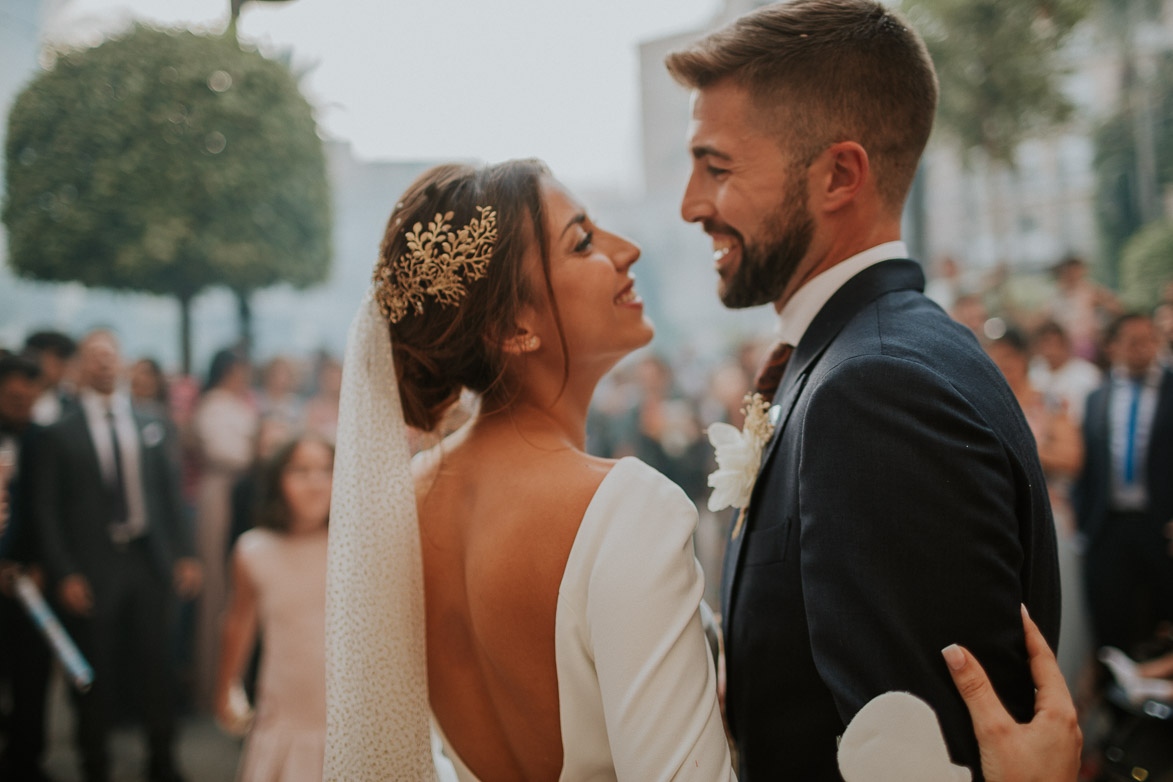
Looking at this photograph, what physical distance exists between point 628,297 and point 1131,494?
333 cm

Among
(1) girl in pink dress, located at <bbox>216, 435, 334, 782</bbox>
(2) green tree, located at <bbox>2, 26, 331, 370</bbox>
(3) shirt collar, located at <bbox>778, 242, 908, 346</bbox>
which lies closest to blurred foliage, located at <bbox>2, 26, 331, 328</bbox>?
(2) green tree, located at <bbox>2, 26, 331, 370</bbox>

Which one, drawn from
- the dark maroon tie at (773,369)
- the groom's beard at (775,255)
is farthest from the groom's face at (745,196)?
the dark maroon tie at (773,369)

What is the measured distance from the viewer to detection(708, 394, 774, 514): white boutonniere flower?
1284 millimetres

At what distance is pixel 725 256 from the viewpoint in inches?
56.2

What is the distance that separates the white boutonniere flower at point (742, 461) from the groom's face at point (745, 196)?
0.74ft

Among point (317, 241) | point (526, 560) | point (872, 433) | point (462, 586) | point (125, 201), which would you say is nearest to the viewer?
point (872, 433)

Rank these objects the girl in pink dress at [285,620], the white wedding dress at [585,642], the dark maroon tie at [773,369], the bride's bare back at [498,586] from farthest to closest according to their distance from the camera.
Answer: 1. the girl in pink dress at [285,620]
2. the dark maroon tie at [773,369]
3. the bride's bare back at [498,586]
4. the white wedding dress at [585,642]

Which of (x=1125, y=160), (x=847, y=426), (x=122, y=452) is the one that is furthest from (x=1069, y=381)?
(x=122, y=452)

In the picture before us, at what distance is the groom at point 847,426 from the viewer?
955mm

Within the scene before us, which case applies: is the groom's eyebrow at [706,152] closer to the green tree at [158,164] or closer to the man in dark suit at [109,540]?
the green tree at [158,164]

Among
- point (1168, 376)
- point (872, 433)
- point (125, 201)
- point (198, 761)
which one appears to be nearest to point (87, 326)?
point (125, 201)

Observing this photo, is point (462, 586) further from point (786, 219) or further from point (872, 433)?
point (786, 219)

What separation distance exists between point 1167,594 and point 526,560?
12.0 feet

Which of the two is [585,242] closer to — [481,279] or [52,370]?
[481,279]
